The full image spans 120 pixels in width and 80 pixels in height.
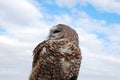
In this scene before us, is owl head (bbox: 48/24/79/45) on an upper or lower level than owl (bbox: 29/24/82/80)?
upper

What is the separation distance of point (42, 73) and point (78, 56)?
0.76 metres

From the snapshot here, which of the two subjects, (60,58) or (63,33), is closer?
(60,58)

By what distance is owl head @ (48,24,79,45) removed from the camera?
27.8 m

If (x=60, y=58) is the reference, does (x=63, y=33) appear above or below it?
above

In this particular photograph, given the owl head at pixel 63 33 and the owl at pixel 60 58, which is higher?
the owl head at pixel 63 33

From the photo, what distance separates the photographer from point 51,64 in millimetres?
27641

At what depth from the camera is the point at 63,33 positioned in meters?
27.9

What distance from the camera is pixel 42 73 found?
27766 millimetres

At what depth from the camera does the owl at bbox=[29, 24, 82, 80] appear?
90.6 ft

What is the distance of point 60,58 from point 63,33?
0.55 metres

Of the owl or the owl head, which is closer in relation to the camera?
the owl

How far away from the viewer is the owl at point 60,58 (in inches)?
1087

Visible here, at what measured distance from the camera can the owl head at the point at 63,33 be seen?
91.2 feet

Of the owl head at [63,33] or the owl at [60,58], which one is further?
the owl head at [63,33]
